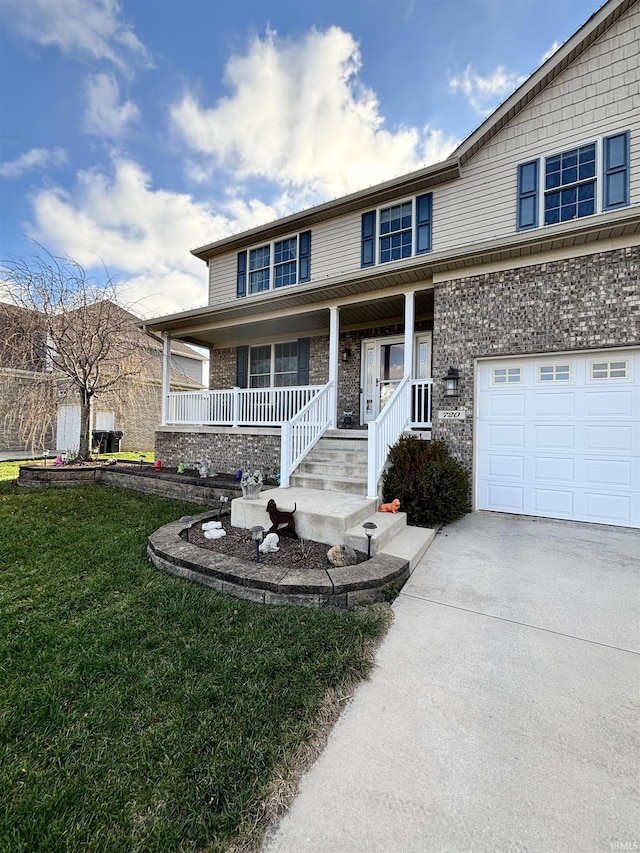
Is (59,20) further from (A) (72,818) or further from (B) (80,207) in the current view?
(A) (72,818)

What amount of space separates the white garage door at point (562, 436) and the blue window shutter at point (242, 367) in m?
6.34

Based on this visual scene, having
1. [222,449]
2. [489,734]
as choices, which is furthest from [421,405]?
[489,734]

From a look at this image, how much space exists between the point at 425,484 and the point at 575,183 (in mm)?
5963

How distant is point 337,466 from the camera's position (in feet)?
19.0

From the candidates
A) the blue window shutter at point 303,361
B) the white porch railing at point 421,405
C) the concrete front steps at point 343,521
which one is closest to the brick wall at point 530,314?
the white porch railing at point 421,405

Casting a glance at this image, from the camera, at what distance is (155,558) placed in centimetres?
380

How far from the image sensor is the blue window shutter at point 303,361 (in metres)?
9.27

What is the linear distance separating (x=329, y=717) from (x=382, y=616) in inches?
38.7

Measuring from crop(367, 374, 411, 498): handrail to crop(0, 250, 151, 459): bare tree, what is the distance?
666cm

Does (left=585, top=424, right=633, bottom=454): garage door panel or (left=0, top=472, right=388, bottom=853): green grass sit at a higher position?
(left=585, top=424, right=633, bottom=454): garage door panel

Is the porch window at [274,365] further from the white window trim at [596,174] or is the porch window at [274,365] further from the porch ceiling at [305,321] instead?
the white window trim at [596,174]

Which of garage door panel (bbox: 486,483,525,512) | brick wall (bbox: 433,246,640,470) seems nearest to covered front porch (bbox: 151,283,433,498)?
brick wall (bbox: 433,246,640,470)

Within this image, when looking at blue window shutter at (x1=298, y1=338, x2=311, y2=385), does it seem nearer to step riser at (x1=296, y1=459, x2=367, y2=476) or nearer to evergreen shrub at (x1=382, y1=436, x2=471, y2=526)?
step riser at (x1=296, y1=459, x2=367, y2=476)

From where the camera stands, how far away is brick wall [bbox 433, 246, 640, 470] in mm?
5203
